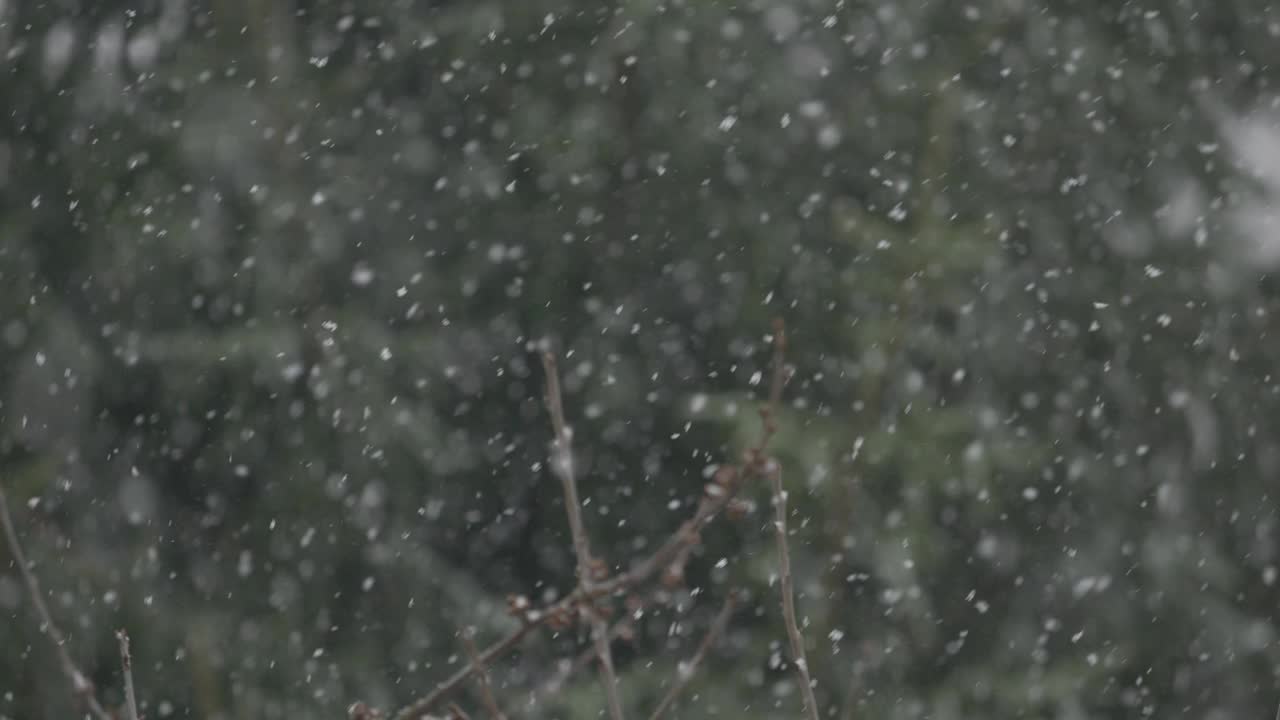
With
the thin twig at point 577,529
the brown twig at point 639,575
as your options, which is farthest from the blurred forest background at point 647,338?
the brown twig at point 639,575

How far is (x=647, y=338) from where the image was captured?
5012mm

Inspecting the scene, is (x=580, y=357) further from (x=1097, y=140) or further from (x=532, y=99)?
(x=1097, y=140)

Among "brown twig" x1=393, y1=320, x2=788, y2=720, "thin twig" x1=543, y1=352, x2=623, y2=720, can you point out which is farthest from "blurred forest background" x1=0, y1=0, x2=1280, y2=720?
"brown twig" x1=393, y1=320, x2=788, y2=720

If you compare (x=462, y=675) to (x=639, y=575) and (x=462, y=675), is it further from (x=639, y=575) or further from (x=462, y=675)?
(x=639, y=575)

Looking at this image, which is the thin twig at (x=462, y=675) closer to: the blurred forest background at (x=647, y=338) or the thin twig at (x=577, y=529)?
the thin twig at (x=577, y=529)

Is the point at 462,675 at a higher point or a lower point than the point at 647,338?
higher

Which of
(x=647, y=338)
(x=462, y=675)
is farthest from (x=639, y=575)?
(x=647, y=338)

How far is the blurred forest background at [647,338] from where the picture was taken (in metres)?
4.63

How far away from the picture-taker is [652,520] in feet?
17.0

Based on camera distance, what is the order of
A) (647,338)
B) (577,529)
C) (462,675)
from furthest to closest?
(647,338) < (577,529) < (462,675)

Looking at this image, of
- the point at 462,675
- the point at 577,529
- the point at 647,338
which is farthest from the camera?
the point at 647,338

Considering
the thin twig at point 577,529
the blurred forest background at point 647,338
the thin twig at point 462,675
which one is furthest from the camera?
the blurred forest background at point 647,338

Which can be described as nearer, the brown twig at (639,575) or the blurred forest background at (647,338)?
the brown twig at (639,575)

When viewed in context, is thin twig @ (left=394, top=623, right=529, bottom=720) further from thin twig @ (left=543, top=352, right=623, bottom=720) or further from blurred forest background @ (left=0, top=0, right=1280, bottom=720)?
blurred forest background @ (left=0, top=0, right=1280, bottom=720)
